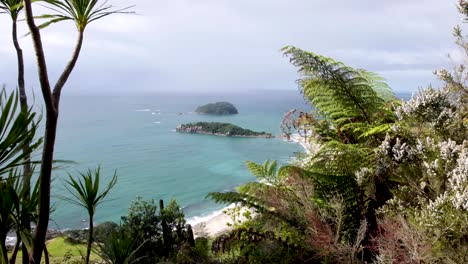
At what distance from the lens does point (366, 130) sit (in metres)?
3.63

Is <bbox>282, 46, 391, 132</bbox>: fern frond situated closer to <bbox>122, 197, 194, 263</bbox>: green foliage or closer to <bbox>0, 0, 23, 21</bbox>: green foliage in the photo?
<bbox>0, 0, 23, 21</bbox>: green foliage

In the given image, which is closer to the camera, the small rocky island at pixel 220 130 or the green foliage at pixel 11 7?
the green foliage at pixel 11 7

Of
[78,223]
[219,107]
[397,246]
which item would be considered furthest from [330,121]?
[219,107]

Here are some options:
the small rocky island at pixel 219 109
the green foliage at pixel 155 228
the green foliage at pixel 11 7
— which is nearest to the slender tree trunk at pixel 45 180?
the green foliage at pixel 11 7

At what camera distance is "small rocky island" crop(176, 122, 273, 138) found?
4512 cm

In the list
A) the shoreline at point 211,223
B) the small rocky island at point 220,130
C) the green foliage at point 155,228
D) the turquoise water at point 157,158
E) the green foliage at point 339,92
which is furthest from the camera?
the small rocky island at point 220,130

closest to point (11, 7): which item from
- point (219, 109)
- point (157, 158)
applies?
point (157, 158)

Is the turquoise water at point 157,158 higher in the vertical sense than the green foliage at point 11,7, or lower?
lower

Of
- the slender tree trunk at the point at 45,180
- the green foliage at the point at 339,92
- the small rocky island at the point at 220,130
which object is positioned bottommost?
the small rocky island at the point at 220,130

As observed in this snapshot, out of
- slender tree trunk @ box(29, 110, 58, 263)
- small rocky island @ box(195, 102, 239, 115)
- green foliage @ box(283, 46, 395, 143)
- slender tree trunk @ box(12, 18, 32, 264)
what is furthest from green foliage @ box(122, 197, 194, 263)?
small rocky island @ box(195, 102, 239, 115)

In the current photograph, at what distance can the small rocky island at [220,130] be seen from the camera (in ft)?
148

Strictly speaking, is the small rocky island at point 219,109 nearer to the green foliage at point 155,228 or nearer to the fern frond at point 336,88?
the green foliage at point 155,228

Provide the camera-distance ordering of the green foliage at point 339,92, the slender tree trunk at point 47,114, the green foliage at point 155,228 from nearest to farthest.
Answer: the slender tree trunk at point 47,114 < the green foliage at point 339,92 < the green foliage at point 155,228

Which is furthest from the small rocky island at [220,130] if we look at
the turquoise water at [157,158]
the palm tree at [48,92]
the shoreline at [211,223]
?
the palm tree at [48,92]
